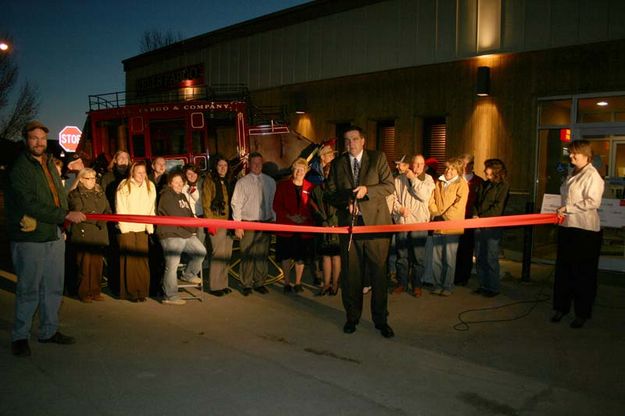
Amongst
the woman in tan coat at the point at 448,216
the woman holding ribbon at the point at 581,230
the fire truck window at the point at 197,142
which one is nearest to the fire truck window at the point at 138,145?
the fire truck window at the point at 197,142

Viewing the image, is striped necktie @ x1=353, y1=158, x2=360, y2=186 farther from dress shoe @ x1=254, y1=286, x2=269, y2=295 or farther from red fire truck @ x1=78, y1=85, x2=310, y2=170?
red fire truck @ x1=78, y1=85, x2=310, y2=170

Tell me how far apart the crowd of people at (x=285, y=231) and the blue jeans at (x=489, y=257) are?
0.05 ft

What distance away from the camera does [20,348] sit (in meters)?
4.88

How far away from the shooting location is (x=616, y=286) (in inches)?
327

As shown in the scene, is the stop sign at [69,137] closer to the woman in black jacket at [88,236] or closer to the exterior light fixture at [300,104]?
the exterior light fixture at [300,104]

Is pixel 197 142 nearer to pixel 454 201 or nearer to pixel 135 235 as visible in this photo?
pixel 135 235

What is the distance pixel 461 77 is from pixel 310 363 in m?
9.58

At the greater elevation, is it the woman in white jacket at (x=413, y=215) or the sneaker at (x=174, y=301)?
the woman in white jacket at (x=413, y=215)

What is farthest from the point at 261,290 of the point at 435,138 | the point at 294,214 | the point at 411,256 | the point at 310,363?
the point at 435,138

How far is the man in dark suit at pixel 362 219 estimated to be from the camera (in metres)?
5.73

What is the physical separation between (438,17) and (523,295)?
7.76m

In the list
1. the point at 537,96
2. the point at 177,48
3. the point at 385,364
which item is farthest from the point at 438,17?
the point at 177,48

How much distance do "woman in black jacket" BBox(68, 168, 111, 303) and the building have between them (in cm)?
848

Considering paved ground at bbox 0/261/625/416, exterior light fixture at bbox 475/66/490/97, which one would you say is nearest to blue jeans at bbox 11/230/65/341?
paved ground at bbox 0/261/625/416
